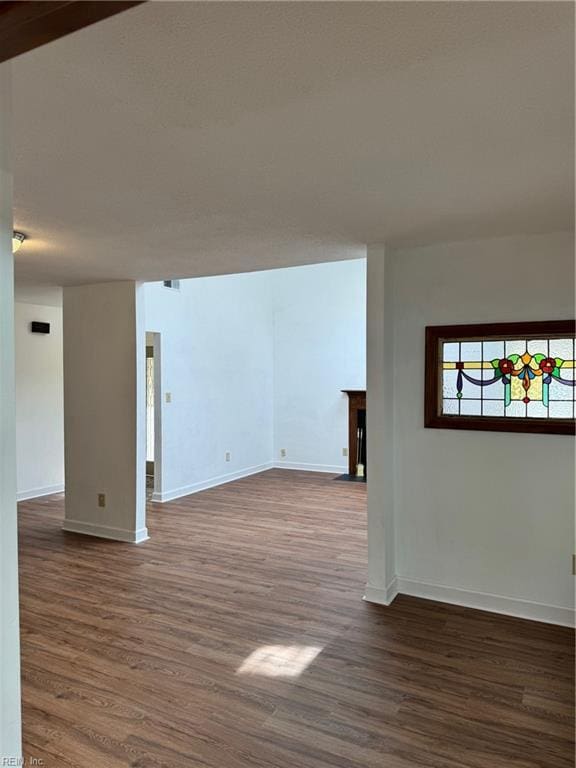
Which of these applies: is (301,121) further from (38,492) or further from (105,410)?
(38,492)

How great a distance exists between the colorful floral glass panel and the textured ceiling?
0.73 metres

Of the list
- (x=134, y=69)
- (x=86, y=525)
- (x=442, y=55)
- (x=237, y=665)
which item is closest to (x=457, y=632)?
(x=237, y=665)

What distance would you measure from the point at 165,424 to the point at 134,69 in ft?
16.9

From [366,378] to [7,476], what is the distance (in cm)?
267

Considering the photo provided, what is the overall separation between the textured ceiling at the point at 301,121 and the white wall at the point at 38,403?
380 centimetres

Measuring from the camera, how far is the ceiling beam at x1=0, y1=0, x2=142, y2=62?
0.88 m

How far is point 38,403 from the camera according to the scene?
642cm

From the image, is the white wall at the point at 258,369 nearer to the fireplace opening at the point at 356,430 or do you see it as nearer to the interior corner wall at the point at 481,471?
the fireplace opening at the point at 356,430

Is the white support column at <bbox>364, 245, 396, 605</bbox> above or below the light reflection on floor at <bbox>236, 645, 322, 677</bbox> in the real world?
above

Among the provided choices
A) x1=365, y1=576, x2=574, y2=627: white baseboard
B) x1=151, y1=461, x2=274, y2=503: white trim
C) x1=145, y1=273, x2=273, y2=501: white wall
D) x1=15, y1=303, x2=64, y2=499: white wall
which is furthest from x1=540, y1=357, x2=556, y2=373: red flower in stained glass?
x1=15, y1=303, x2=64, y2=499: white wall

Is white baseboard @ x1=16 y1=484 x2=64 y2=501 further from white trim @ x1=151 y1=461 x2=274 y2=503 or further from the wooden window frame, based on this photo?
the wooden window frame

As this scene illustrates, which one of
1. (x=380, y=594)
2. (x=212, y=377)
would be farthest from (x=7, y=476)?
(x=212, y=377)

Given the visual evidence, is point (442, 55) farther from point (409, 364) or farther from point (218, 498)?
point (218, 498)

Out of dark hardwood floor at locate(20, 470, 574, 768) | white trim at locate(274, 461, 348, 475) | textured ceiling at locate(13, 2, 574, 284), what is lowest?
dark hardwood floor at locate(20, 470, 574, 768)
